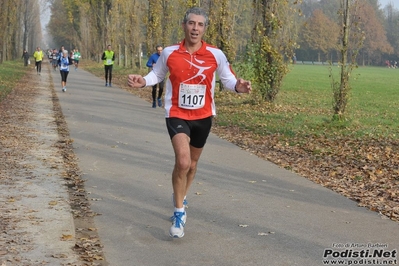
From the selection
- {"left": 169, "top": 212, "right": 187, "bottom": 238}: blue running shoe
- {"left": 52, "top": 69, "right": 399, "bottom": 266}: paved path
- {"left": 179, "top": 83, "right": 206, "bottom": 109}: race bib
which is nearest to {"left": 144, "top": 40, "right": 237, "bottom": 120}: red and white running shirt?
{"left": 179, "top": 83, "right": 206, "bottom": 109}: race bib

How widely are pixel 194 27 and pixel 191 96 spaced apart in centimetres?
65

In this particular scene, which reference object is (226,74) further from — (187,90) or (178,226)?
(178,226)

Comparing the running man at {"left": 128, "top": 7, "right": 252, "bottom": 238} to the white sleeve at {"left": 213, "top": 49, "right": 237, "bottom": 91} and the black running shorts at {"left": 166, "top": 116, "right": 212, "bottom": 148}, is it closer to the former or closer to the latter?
the black running shorts at {"left": 166, "top": 116, "right": 212, "bottom": 148}

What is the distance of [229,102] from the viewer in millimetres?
22812

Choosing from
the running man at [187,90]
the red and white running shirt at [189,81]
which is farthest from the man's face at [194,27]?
the red and white running shirt at [189,81]

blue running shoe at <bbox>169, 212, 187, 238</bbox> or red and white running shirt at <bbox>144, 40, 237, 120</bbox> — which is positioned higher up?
red and white running shirt at <bbox>144, 40, 237, 120</bbox>

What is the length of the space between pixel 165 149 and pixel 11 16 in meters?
45.0

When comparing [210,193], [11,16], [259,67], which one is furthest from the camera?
[11,16]

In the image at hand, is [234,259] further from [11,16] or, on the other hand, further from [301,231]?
[11,16]

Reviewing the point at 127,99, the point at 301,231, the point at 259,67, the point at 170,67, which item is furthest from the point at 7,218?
the point at 127,99

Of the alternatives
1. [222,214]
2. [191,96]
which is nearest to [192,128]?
[191,96]

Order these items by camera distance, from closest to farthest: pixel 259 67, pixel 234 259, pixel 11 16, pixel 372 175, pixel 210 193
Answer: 1. pixel 234 259
2. pixel 210 193
3. pixel 372 175
4. pixel 259 67
5. pixel 11 16

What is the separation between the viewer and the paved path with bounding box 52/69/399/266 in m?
5.76

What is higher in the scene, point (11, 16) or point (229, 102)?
point (11, 16)
